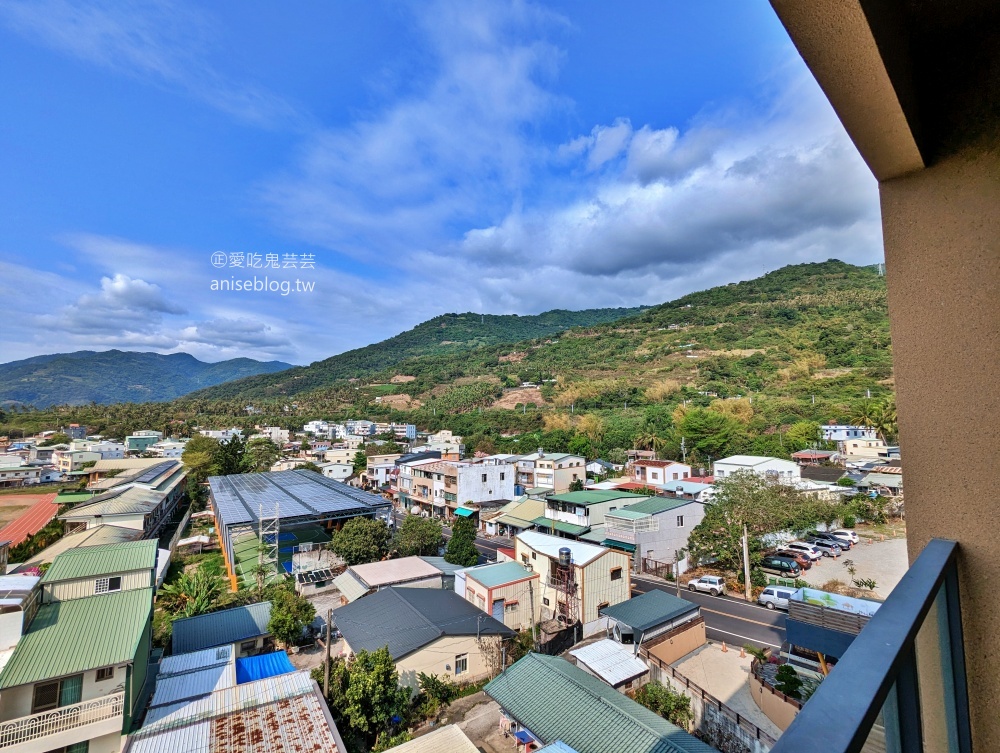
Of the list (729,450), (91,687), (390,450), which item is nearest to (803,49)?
(91,687)

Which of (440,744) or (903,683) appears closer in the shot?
(903,683)

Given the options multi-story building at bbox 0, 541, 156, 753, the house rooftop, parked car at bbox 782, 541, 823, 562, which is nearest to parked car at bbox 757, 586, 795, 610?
parked car at bbox 782, 541, 823, 562

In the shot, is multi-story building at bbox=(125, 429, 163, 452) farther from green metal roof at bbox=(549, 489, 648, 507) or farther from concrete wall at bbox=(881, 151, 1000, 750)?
concrete wall at bbox=(881, 151, 1000, 750)

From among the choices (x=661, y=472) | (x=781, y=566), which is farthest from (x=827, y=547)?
(x=661, y=472)

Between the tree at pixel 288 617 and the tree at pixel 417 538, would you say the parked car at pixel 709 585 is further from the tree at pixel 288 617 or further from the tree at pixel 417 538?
the tree at pixel 288 617

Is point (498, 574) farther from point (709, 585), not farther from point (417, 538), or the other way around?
point (709, 585)

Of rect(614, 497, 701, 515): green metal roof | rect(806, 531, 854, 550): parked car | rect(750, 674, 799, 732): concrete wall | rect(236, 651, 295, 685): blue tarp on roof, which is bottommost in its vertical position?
rect(750, 674, 799, 732): concrete wall
